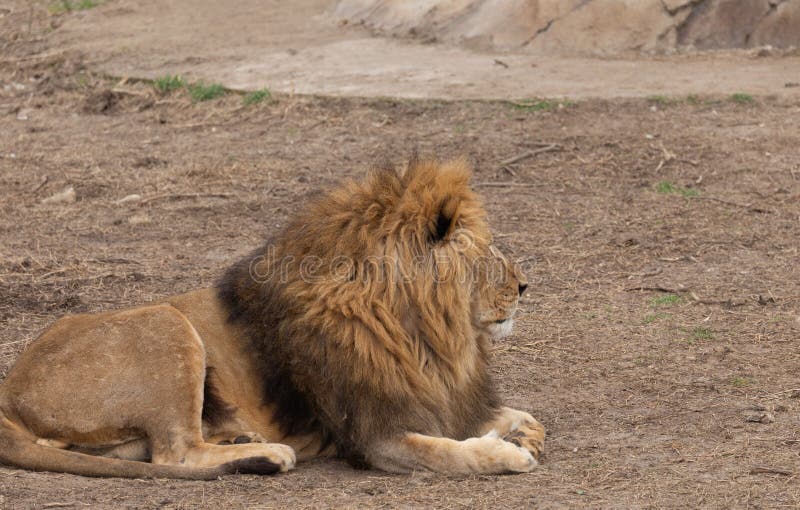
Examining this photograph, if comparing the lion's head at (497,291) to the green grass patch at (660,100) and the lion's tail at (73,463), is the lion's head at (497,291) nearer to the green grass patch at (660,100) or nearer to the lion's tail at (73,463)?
the lion's tail at (73,463)

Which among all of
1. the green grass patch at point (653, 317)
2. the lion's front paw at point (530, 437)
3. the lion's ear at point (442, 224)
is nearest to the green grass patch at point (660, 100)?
the green grass patch at point (653, 317)

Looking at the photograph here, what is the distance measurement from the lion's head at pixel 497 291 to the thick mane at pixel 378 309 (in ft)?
0.16

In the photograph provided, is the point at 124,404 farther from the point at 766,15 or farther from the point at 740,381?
the point at 766,15

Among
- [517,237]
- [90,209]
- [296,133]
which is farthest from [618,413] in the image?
[296,133]

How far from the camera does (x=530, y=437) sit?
14.8ft

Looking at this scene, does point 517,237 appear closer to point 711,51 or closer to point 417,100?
point 417,100

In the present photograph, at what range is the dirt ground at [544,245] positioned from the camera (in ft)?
13.4

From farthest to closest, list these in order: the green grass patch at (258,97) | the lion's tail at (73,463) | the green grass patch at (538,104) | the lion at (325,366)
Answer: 1. the green grass patch at (258,97)
2. the green grass patch at (538,104)
3. the lion at (325,366)
4. the lion's tail at (73,463)

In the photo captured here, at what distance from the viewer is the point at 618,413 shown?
4.99m

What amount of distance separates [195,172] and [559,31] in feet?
14.2

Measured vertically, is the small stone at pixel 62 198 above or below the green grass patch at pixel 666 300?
above

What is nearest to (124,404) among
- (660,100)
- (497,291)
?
(497,291)

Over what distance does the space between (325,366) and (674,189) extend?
4753mm

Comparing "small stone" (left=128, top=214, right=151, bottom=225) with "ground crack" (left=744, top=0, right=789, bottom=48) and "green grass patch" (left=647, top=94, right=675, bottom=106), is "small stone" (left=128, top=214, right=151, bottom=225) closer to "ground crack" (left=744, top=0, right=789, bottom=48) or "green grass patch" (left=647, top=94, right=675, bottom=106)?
"green grass patch" (left=647, top=94, right=675, bottom=106)
